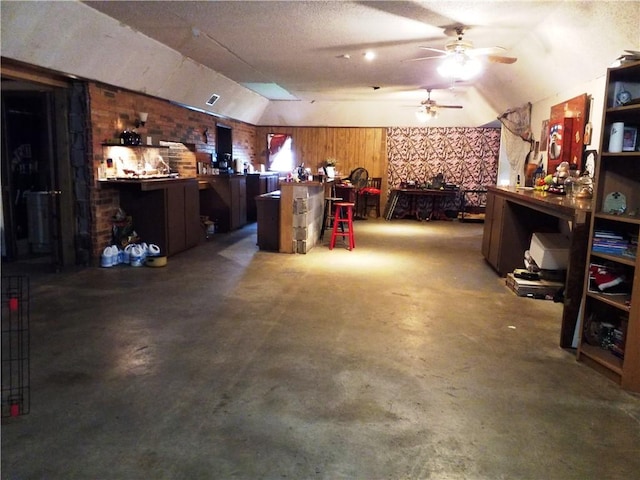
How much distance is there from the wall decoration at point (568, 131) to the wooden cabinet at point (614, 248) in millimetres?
2343

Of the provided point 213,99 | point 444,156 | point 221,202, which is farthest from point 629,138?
point 444,156

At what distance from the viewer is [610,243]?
10.3ft

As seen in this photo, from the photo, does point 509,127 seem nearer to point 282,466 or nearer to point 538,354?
point 538,354

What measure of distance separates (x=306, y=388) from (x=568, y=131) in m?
4.72

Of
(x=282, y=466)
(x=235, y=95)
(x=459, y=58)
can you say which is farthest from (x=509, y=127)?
(x=282, y=466)

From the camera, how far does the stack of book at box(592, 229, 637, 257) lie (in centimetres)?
308

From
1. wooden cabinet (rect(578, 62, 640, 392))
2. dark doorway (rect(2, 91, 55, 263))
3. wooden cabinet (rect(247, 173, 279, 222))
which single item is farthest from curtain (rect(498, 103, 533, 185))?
dark doorway (rect(2, 91, 55, 263))

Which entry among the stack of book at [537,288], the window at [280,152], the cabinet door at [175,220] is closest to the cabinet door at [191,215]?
the cabinet door at [175,220]

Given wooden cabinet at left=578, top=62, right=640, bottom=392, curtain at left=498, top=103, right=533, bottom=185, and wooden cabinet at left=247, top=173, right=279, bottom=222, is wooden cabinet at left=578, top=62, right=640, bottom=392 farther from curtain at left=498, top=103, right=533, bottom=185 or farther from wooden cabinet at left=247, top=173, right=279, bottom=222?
wooden cabinet at left=247, top=173, right=279, bottom=222

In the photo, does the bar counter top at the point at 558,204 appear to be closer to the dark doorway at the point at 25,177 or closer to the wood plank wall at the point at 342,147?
the dark doorway at the point at 25,177

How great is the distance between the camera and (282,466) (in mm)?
2072

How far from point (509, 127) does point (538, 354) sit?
571cm

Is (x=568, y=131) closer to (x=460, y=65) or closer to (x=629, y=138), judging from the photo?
(x=460, y=65)

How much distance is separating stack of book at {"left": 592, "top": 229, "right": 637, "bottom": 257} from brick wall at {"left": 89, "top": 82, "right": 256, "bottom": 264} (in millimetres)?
5243
